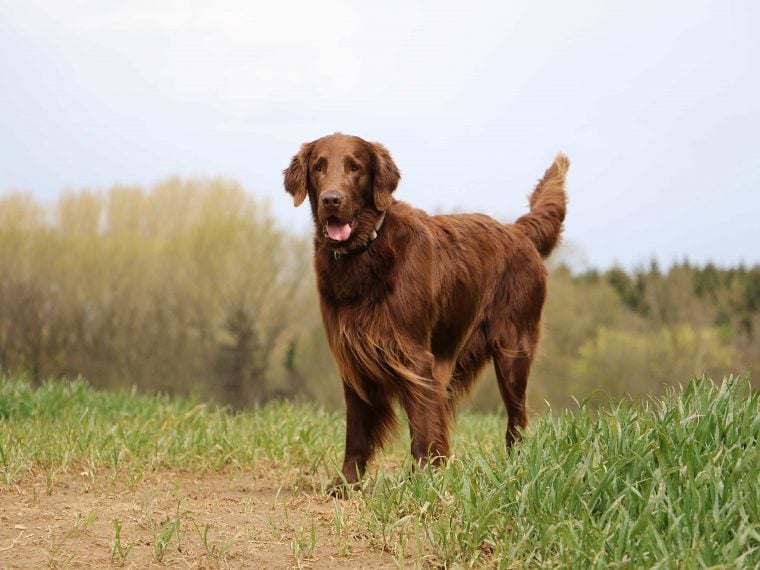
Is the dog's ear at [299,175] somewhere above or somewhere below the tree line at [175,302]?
above

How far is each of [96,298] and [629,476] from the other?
19.0 m

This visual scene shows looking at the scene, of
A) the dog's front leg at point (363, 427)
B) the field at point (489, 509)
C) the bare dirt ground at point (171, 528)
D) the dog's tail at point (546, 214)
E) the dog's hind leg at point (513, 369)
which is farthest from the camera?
the dog's tail at point (546, 214)

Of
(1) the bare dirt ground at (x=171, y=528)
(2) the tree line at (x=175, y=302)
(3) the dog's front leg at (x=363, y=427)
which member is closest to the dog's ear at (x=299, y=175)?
(3) the dog's front leg at (x=363, y=427)

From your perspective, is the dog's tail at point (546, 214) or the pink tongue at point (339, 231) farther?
the dog's tail at point (546, 214)

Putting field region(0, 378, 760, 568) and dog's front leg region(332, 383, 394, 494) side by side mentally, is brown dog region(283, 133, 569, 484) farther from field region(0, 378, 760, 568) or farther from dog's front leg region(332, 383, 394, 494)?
field region(0, 378, 760, 568)

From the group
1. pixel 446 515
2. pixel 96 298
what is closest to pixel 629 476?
pixel 446 515

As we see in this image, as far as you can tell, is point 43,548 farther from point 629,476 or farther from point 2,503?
point 629,476

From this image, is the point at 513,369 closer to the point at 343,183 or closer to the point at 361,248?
the point at 361,248

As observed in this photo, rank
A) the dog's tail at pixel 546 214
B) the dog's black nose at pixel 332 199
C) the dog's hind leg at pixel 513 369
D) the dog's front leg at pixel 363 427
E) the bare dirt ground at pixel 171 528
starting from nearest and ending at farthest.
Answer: the bare dirt ground at pixel 171 528 → the dog's black nose at pixel 332 199 → the dog's front leg at pixel 363 427 → the dog's hind leg at pixel 513 369 → the dog's tail at pixel 546 214

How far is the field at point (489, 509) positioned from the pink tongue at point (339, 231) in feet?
4.06

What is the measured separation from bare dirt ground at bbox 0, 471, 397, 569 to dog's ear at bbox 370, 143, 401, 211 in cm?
163

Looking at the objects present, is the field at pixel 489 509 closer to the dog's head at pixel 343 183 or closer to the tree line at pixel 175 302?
the dog's head at pixel 343 183

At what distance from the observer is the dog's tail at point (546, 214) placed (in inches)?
248

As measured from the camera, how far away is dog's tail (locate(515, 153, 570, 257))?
6.30 metres
